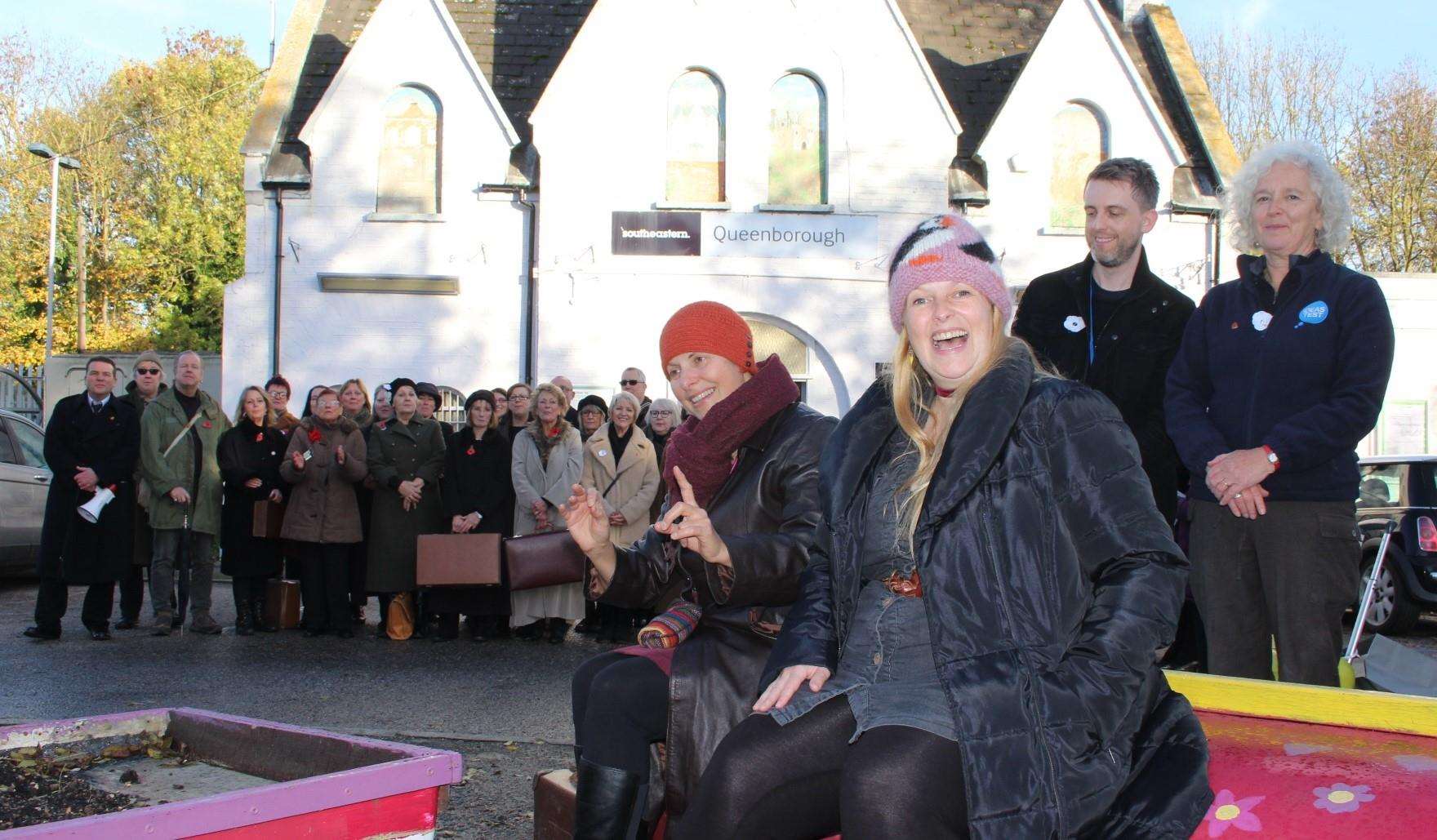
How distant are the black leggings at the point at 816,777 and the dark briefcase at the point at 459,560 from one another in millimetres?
Result: 7179

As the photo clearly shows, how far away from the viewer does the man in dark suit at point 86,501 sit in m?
9.98

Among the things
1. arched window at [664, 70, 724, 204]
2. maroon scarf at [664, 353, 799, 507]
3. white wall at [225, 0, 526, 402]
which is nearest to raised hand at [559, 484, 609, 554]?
maroon scarf at [664, 353, 799, 507]

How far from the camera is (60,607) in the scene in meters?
10.2

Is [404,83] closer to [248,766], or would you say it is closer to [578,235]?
[578,235]

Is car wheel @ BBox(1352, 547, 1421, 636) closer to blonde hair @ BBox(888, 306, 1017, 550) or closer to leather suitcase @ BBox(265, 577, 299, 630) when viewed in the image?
leather suitcase @ BBox(265, 577, 299, 630)

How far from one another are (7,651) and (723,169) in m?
13.0

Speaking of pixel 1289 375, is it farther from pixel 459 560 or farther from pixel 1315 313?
pixel 459 560

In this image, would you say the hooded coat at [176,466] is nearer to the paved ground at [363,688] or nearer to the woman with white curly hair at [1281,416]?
the paved ground at [363,688]

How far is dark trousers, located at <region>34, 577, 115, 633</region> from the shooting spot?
33.2 feet

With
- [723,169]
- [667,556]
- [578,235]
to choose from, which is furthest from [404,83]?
[667,556]

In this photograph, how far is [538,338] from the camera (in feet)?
64.1

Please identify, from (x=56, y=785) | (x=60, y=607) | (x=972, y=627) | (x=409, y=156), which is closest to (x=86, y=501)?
(x=60, y=607)

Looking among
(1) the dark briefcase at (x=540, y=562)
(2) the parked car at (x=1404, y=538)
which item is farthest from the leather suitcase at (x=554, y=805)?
(2) the parked car at (x=1404, y=538)

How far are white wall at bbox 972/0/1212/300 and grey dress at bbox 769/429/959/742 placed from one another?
17.7 metres
